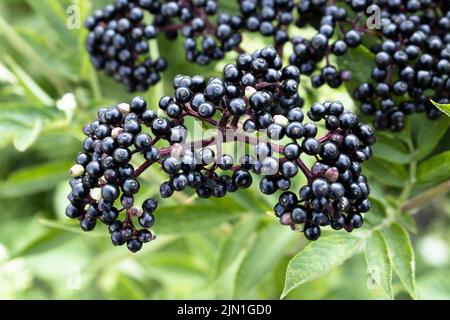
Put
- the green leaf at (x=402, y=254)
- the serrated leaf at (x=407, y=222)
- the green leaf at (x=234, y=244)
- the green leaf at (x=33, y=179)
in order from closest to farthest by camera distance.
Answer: the green leaf at (x=402, y=254) → the serrated leaf at (x=407, y=222) → the green leaf at (x=234, y=244) → the green leaf at (x=33, y=179)

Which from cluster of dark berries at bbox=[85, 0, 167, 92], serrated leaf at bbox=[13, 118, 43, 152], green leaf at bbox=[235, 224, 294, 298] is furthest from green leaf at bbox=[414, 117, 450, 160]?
serrated leaf at bbox=[13, 118, 43, 152]

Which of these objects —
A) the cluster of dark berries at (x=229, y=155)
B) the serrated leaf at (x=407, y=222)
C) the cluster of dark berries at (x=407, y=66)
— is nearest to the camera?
the cluster of dark berries at (x=229, y=155)

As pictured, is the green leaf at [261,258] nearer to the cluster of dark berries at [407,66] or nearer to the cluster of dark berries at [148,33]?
the cluster of dark berries at [407,66]

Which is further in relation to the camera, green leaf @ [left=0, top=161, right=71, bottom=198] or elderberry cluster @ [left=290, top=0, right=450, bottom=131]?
green leaf @ [left=0, top=161, right=71, bottom=198]

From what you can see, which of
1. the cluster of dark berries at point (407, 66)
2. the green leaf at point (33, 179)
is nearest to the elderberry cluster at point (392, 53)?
the cluster of dark berries at point (407, 66)

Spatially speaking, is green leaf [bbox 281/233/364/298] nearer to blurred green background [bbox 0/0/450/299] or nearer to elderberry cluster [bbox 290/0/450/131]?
blurred green background [bbox 0/0/450/299]
